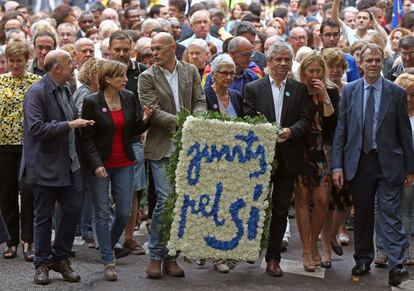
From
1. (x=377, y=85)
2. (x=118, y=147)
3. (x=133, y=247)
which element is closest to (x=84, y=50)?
(x=133, y=247)

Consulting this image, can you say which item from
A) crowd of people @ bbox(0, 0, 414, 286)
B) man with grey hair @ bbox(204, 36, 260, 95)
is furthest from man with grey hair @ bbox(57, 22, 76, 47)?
man with grey hair @ bbox(204, 36, 260, 95)

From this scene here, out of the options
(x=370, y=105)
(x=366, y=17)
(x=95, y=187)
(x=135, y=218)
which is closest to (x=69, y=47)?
(x=135, y=218)

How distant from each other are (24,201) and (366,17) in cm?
743

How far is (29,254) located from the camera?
37.7 ft

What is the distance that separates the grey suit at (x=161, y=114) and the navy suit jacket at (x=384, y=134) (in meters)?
1.40

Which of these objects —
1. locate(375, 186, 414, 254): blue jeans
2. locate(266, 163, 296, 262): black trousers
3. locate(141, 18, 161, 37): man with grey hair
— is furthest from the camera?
locate(141, 18, 161, 37): man with grey hair

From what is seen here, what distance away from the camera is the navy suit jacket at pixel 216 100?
11219 mm

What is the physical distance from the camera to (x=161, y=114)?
35.2 feet

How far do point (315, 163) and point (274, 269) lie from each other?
3.73 ft

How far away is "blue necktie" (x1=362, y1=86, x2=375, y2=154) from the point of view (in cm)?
1090

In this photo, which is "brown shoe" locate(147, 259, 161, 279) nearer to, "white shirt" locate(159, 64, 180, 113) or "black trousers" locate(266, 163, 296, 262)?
"black trousers" locate(266, 163, 296, 262)

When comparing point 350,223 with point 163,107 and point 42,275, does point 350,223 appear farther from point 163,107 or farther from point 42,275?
point 42,275

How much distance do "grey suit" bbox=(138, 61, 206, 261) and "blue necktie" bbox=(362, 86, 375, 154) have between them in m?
1.58

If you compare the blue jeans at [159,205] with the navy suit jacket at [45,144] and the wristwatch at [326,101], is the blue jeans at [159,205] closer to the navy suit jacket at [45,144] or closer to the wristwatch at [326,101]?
the navy suit jacket at [45,144]
